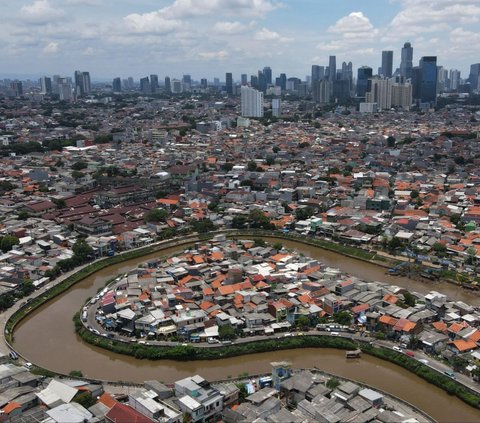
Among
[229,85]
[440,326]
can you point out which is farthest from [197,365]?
[229,85]

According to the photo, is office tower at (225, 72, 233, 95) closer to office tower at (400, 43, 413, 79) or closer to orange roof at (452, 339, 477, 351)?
office tower at (400, 43, 413, 79)

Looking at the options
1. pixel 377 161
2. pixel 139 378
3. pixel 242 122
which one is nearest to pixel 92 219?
pixel 139 378

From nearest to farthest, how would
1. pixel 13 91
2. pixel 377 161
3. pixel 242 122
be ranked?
1. pixel 377 161
2. pixel 242 122
3. pixel 13 91

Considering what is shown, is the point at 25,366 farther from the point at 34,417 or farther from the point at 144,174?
the point at 144,174

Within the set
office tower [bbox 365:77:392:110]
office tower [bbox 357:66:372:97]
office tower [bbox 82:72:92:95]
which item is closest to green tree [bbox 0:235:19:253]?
office tower [bbox 365:77:392:110]

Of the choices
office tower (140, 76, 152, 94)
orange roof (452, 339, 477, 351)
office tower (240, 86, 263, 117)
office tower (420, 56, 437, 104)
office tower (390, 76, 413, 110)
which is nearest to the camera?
orange roof (452, 339, 477, 351)
